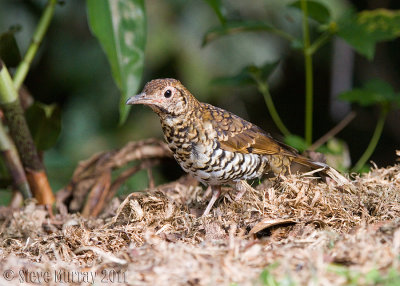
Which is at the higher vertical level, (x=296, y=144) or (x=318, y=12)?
(x=318, y=12)

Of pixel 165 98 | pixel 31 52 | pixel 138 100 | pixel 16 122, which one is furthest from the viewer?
pixel 31 52

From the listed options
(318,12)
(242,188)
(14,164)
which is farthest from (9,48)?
(318,12)

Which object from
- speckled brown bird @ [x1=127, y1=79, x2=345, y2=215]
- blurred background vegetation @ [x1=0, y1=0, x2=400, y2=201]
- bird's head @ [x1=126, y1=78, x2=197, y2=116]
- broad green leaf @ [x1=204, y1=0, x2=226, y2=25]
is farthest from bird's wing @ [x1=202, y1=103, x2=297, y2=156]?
blurred background vegetation @ [x1=0, y1=0, x2=400, y2=201]

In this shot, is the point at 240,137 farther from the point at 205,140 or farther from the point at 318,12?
the point at 318,12

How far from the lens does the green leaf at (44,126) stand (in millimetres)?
3562

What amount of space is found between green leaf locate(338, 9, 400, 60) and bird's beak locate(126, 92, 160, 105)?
1344 millimetres

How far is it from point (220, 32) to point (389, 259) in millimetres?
2249

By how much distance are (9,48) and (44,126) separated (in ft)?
1.76

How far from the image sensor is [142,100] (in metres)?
2.69

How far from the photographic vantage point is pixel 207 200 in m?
2.97

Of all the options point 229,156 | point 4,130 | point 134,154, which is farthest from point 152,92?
point 4,130

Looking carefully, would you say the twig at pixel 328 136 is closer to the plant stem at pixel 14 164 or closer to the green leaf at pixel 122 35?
the green leaf at pixel 122 35

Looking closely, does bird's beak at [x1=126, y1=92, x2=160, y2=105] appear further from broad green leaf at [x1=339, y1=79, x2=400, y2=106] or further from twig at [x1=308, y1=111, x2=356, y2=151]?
broad green leaf at [x1=339, y1=79, x2=400, y2=106]

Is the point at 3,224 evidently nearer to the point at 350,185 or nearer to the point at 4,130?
the point at 4,130
